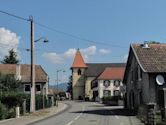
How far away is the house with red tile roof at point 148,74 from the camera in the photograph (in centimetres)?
3916

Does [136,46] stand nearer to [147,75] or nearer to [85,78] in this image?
[147,75]

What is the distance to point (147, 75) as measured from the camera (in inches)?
1563

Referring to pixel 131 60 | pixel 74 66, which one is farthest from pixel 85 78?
pixel 131 60

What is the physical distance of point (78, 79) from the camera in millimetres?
148625

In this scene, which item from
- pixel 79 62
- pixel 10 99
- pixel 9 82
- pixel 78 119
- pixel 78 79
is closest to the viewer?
pixel 78 119

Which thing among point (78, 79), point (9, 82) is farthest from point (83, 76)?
point (9, 82)

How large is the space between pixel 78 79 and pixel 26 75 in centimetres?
6511

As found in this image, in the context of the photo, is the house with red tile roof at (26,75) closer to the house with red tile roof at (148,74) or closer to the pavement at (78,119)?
the house with red tile roof at (148,74)

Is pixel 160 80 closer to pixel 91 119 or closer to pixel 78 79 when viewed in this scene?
pixel 91 119

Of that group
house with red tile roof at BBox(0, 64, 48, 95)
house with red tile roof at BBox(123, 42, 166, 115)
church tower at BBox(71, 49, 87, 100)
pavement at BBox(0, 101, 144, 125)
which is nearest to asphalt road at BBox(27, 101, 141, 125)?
pavement at BBox(0, 101, 144, 125)

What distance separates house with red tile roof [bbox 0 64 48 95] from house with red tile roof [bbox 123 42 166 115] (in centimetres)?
3346

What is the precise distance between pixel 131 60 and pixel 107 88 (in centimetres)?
7141

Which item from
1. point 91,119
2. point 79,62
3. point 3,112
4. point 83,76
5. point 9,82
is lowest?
point 91,119

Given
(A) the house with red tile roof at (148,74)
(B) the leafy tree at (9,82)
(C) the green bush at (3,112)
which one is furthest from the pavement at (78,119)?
(B) the leafy tree at (9,82)
